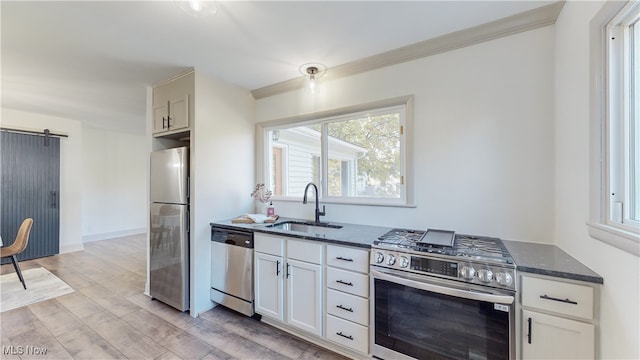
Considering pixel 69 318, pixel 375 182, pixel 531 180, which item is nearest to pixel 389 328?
pixel 375 182

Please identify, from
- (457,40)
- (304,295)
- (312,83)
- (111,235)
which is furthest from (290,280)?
(111,235)

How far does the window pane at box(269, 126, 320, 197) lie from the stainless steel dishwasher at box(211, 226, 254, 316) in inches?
34.8

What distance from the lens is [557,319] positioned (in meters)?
1.29

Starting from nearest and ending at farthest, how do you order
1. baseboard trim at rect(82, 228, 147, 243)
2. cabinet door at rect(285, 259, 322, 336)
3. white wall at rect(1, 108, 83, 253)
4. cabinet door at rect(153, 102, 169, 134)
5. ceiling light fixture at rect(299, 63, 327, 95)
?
cabinet door at rect(285, 259, 322, 336) < ceiling light fixture at rect(299, 63, 327, 95) < cabinet door at rect(153, 102, 169, 134) < white wall at rect(1, 108, 83, 253) < baseboard trim at rect(82, 228, 147, 243)

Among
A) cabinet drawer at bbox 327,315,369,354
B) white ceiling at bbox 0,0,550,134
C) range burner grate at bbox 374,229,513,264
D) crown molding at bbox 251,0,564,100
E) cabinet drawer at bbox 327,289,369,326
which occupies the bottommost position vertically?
cabinet drawer at bbox 327,315,369,354

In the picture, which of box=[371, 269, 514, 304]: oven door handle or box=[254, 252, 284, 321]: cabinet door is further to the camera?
box=[254, 252, 284, 321]: cabinet door

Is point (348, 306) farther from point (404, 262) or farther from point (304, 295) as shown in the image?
point (404, 262)

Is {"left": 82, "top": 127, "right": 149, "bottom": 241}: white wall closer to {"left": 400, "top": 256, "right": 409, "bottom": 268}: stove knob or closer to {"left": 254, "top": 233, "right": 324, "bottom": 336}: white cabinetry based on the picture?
{"left": 254, "top": 233, "right": 324, "bottom": 336}: white cabinetry

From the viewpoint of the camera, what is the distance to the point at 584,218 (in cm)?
137

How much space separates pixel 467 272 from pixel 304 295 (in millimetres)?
1255

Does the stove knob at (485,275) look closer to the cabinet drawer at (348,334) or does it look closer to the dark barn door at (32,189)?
the cabinet drawer at (348,334)

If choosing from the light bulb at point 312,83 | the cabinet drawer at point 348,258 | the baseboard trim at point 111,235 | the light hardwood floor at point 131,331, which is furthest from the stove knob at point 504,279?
the baseboard trim at point 111,235

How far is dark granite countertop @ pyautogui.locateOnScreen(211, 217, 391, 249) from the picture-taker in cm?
193

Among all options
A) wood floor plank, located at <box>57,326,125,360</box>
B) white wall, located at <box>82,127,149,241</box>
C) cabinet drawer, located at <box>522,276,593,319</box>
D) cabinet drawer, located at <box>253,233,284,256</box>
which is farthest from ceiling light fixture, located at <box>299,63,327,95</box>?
white wall, located at <box>82,127,149,241</box>
